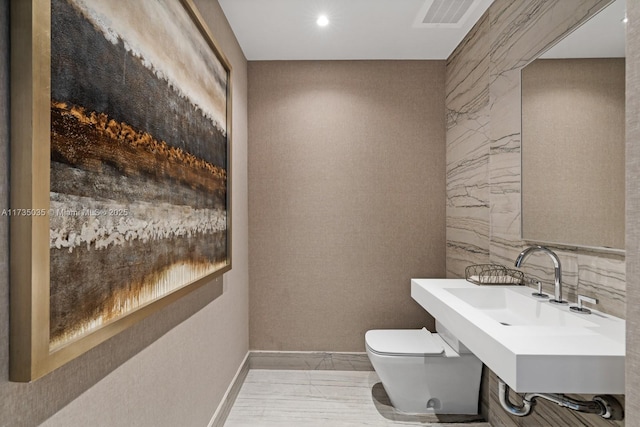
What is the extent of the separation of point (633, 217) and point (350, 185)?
2239 mm

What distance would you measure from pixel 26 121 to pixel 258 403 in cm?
226

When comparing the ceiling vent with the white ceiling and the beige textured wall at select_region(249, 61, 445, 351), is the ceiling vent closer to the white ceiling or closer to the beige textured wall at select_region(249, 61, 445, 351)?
the white ceiling

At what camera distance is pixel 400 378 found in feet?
7.55

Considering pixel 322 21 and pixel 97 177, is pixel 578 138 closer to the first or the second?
pixel 322 21

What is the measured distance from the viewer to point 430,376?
7.50ft

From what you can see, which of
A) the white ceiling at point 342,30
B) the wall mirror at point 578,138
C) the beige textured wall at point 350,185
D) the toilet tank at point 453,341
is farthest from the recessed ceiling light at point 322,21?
the toilet tank at point 453,341

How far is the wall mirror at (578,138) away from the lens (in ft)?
4.47

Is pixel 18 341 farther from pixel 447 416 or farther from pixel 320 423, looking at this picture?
pixel 447 416

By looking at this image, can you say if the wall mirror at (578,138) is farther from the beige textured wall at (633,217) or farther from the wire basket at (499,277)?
the beige textured wall at (633,217)

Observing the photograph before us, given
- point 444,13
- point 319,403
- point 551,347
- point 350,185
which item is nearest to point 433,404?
point 319,403

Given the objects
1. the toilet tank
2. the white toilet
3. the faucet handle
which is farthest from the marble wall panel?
the faucet handle

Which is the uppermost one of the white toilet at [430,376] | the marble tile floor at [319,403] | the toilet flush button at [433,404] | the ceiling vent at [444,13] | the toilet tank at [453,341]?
the ceiling vent at [444,13]

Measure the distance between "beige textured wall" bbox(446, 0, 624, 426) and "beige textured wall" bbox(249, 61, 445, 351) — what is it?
0.21 metres

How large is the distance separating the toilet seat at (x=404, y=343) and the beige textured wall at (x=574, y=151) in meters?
0.92
